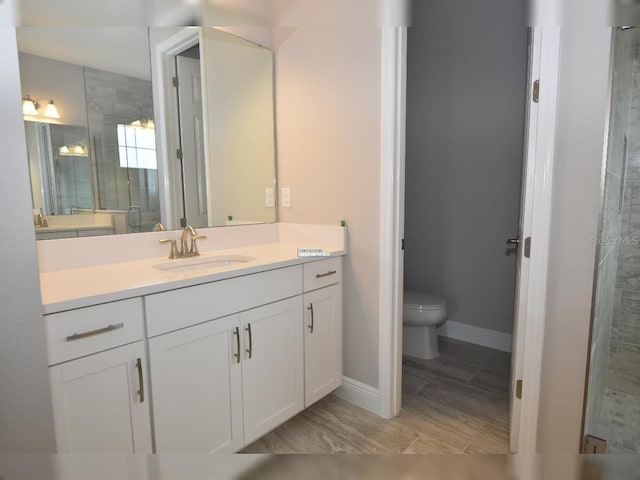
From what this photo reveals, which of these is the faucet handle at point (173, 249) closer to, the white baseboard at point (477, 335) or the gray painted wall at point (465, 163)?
the gray painted wall at point (465, 163)

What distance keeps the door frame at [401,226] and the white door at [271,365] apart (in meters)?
0.47

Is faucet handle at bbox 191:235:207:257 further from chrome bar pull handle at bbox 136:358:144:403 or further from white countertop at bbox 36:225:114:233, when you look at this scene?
chrome bar pull handle at bbox 136:358:144:403

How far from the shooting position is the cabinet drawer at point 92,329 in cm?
100

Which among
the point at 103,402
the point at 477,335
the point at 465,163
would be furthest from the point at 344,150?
the point at 477,335

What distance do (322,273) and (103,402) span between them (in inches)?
42.1

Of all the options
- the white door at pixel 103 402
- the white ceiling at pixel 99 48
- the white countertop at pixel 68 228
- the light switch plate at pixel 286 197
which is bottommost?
the white door at pixel 103 402

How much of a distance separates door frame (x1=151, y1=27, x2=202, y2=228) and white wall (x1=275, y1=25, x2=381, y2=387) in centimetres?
60

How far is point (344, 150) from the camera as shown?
193 centimetres

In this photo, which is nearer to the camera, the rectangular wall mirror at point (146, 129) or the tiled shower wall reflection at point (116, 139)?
the rectangular wall mirror at point (146, 129)

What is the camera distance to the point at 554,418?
1.42 meters

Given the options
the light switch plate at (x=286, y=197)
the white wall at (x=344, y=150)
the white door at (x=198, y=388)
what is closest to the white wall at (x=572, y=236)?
the white wall at (x=344, y=150)

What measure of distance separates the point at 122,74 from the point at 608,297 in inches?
86.8

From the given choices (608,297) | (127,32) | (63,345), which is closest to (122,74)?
(127,32)

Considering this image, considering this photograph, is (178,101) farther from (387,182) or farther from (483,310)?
(483,310)
